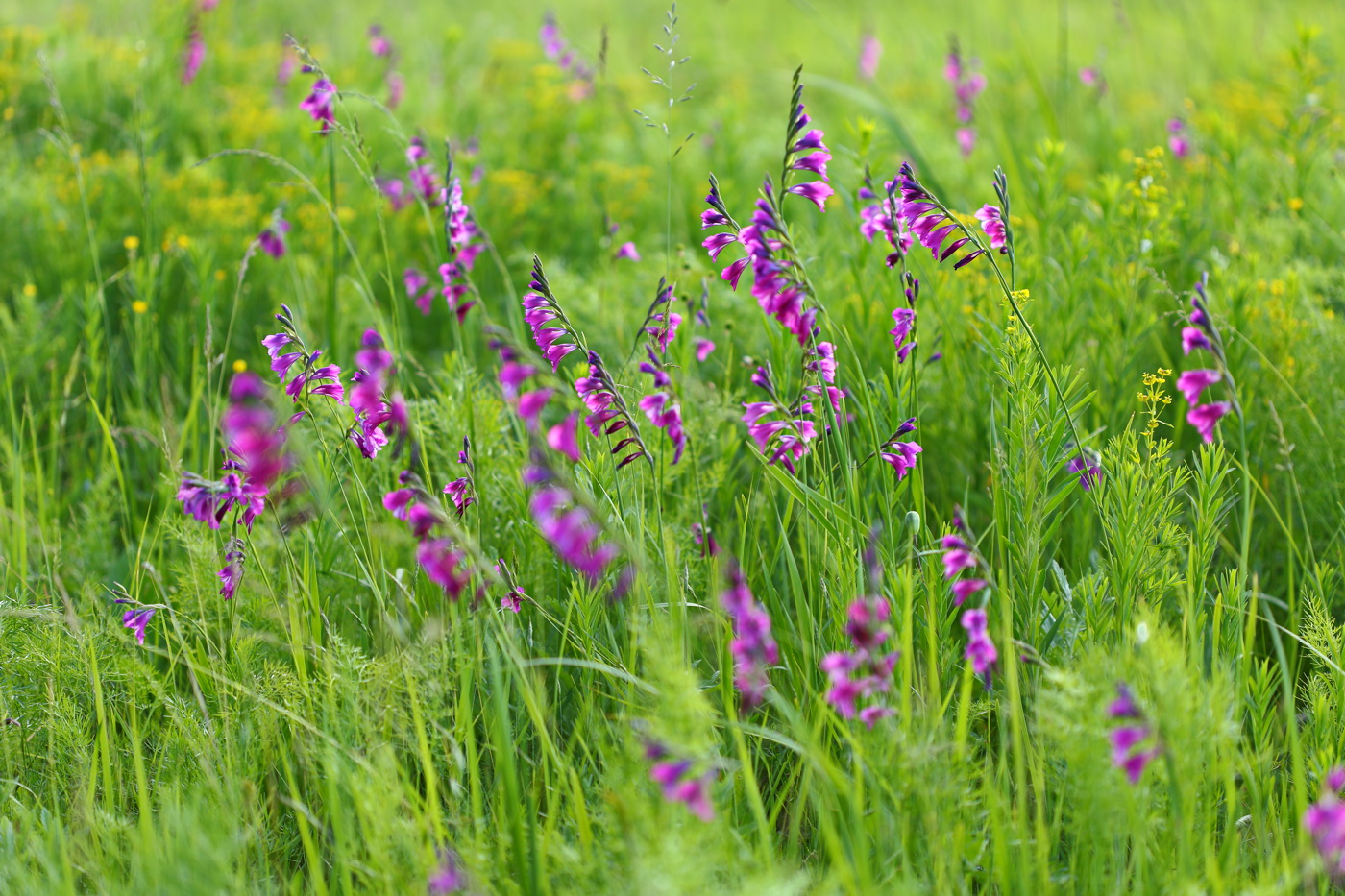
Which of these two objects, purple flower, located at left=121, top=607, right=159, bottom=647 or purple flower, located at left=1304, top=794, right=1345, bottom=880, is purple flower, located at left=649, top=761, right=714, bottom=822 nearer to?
purple flower, located at left=1304, top=794, right=1345, bottom=880

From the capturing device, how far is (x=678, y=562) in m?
2.35

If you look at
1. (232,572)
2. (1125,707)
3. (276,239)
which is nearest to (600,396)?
(232,572)

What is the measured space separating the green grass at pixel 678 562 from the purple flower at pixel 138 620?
6 centimetres

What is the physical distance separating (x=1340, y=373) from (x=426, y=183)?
2.94 meters

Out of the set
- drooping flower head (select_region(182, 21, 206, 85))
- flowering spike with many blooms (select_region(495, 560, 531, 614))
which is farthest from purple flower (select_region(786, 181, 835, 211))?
drooping flower head (select_region(182, 21, 206, 85))

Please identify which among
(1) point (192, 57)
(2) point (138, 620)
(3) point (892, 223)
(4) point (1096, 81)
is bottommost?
(2) point (138, 620)

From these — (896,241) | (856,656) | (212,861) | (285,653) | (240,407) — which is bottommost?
(285,653)

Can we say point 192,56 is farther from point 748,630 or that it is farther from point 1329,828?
point 1329,828

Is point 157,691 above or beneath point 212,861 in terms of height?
beneath

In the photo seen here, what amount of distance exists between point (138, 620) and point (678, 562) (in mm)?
1214

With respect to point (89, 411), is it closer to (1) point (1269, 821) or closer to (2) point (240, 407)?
(2) point (240, 407)

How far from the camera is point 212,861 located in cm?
141

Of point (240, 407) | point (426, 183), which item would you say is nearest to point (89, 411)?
point (426, 183)

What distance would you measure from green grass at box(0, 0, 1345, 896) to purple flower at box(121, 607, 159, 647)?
0.06 metres
